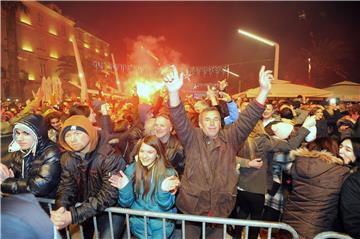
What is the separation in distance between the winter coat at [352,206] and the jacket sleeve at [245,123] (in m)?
1.11

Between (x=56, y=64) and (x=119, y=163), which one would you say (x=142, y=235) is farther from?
(x=56, y=64)

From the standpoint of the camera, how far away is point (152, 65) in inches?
788

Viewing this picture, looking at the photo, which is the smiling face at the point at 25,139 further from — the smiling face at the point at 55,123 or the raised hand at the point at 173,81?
the smiling face at the point at 55,123

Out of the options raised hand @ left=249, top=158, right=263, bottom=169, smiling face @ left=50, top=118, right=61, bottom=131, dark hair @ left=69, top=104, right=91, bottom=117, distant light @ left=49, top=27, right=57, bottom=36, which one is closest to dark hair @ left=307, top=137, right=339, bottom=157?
raised hand @ left=249, top=158, right=263, bottom=169

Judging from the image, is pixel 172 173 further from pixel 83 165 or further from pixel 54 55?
pixel 54 55

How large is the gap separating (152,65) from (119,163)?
17360mm

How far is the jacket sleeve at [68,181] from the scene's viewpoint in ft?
10.2

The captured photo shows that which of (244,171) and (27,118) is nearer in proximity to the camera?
(27,118)

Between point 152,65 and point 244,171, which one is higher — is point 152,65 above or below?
above

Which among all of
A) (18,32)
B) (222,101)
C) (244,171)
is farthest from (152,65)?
(18,32)

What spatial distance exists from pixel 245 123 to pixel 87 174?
1.93 meters

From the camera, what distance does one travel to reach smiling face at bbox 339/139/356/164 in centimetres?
325

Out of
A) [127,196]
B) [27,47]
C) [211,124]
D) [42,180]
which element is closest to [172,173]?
[127,196]

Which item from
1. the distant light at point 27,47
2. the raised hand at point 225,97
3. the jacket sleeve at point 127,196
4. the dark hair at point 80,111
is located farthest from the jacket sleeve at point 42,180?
the distant light at point 27,47
